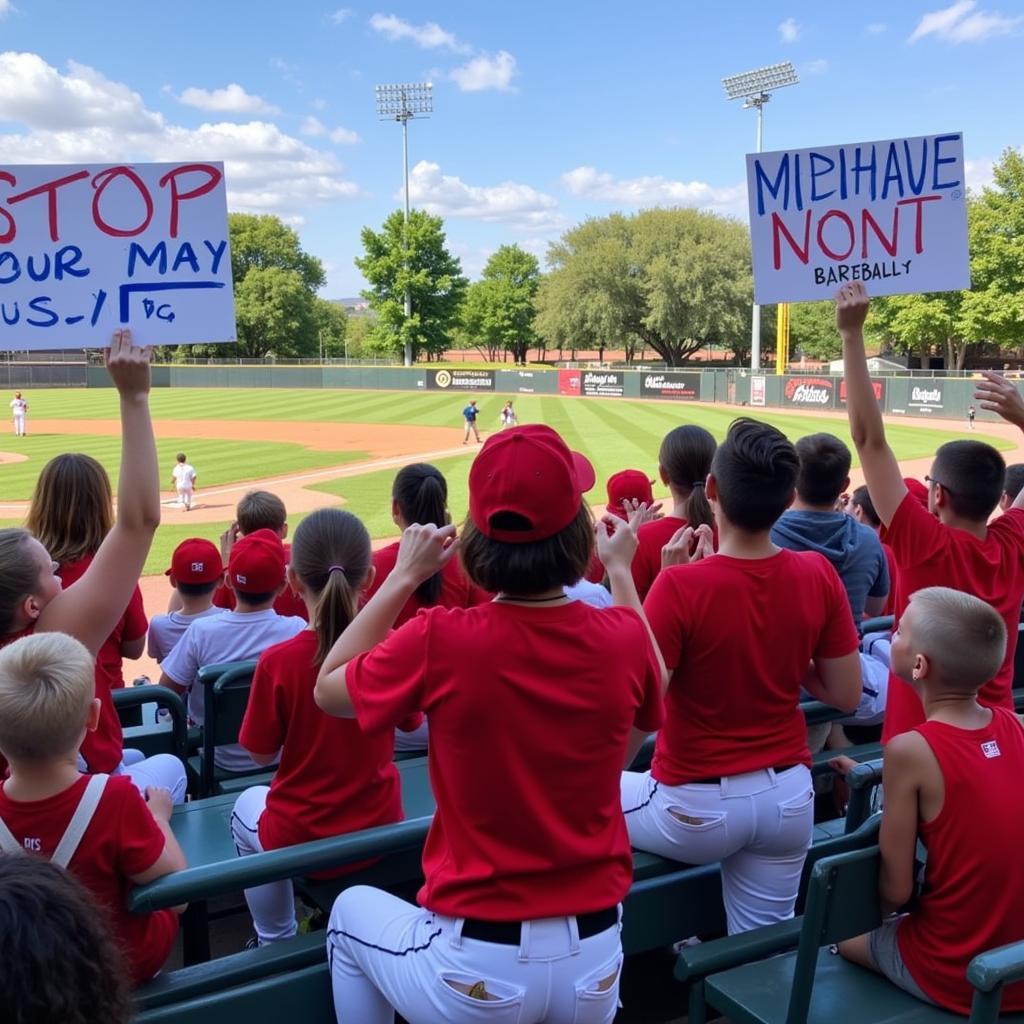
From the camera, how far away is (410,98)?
69.6 meters

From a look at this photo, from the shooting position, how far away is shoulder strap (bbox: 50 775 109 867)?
2.09 meters

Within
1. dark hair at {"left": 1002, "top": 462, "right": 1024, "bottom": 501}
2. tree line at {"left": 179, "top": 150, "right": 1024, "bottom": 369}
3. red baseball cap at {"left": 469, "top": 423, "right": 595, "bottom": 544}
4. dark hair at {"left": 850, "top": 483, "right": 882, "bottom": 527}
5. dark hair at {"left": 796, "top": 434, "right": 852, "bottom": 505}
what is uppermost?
tree line at {"left": 179, "top": 150, "right": 1024, "bottom": 369}

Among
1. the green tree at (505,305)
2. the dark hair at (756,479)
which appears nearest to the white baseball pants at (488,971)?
the dark hair at (756,479)

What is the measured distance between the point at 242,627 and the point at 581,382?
50856 millimetres

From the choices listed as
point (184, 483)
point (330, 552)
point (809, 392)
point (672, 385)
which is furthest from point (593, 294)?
point (330, 552)

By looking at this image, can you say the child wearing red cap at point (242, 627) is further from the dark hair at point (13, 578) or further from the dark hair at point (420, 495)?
the dark hair at point (13, 578)

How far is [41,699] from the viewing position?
2068 mm

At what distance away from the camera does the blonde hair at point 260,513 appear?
18.4ft

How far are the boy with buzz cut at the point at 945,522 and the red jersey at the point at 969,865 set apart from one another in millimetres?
822

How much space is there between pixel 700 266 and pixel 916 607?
7544cm

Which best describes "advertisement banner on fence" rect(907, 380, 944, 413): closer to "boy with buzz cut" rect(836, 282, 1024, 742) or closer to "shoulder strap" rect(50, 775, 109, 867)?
"boy with buzz cut" rect(836, 282, 1024, 742)

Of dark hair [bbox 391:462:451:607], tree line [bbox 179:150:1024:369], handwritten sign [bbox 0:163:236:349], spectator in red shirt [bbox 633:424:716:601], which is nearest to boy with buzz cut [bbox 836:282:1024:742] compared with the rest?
spectator in red shirt [bbox 633:424:716:601]

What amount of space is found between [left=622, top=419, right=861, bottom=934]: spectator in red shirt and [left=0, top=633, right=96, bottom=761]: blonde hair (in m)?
1.52

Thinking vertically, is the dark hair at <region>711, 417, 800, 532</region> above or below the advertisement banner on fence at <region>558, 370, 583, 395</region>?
below
